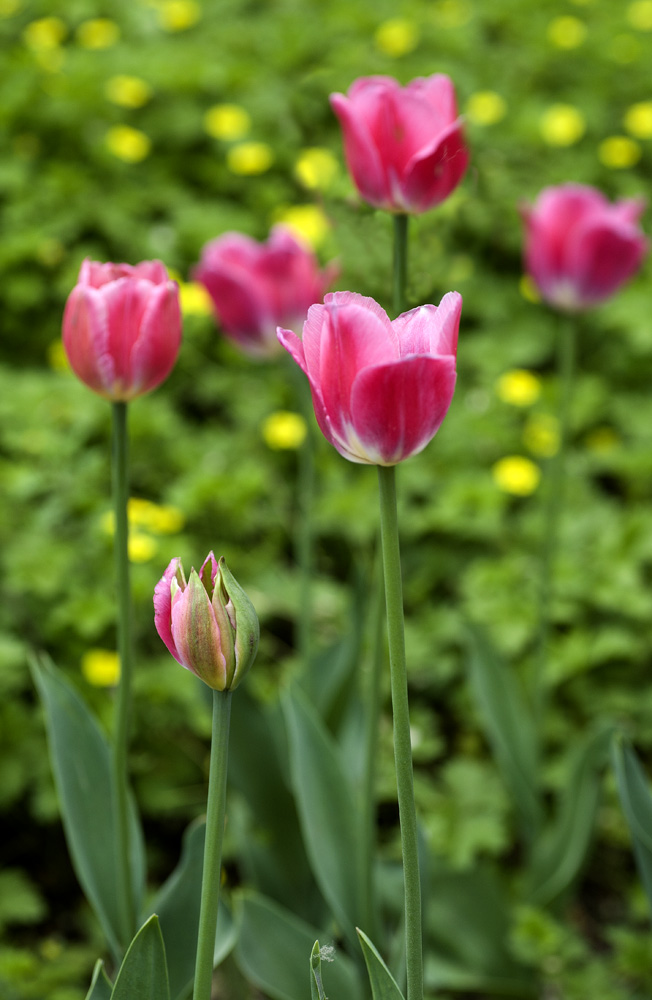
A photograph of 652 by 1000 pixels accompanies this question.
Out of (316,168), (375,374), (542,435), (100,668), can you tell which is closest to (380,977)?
(375,374)

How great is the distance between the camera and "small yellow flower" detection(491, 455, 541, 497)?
6.55 ft

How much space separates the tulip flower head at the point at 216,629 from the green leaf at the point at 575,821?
715 millimetres

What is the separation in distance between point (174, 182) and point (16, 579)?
1.62 m

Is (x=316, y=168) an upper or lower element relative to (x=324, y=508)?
upper

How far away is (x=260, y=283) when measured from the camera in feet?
4.50

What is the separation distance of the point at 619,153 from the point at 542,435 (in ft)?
3.82

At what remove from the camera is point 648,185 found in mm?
2889

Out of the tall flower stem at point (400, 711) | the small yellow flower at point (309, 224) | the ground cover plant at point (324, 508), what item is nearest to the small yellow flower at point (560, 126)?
the ground cover plant at point (324, 508)

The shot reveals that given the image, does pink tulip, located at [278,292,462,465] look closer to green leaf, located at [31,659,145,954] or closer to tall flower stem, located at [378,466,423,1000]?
tall flower stem, located at [378,466,423,1000]

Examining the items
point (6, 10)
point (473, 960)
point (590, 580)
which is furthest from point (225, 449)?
point (6, 10)

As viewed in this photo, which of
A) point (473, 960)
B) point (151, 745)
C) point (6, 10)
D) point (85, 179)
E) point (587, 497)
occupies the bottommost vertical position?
point (473, 960)

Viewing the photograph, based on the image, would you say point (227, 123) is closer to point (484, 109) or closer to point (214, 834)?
point (484, 109)

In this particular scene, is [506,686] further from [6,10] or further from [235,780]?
[6,10]

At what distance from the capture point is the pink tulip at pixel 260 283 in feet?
4.47
